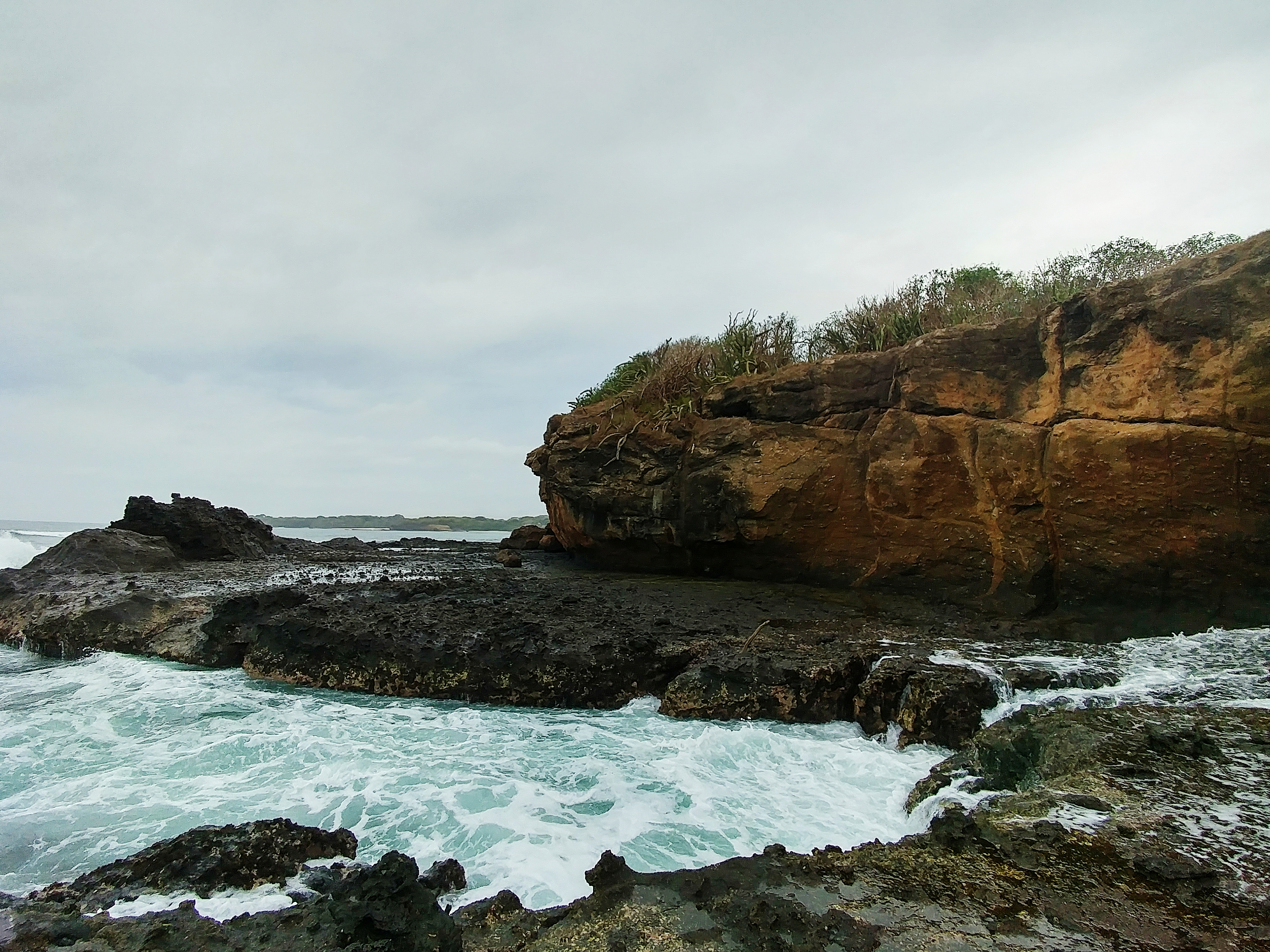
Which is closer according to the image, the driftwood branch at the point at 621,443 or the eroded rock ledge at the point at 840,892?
the eroded rock ledge at the point at 840,892

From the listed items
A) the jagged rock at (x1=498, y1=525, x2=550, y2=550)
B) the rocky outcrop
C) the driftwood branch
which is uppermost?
the driftwood branch

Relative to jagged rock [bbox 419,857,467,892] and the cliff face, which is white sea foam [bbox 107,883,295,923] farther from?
the cliff face

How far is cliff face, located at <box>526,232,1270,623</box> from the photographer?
26.5ft

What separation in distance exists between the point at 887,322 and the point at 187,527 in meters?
17.6

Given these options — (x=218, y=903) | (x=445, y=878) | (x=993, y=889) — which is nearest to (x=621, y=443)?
(x=445, y=878)

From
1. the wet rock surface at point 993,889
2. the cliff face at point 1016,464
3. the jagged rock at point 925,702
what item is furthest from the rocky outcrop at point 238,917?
the cliff face at point 1016,464

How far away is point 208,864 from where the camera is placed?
3672 millimetres

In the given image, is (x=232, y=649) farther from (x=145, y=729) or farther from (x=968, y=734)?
(x=968, y=734)

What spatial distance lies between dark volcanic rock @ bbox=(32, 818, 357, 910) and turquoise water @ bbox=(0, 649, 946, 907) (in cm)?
50

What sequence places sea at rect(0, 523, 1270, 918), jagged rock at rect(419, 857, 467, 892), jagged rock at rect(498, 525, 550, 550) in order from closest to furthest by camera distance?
jagged rock at rect(419, 857, 467, 892), sea at rect(0, 523, 1270, 918), jagged rock at rect(498, 525, 550, 550)

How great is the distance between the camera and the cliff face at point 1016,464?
806cm

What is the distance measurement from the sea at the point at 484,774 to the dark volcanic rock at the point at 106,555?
295 inches

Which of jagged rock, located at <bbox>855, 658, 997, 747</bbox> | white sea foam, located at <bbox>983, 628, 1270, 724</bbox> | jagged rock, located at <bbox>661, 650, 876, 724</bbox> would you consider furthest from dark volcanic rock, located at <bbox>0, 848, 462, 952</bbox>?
white sea foam, located at <bbox>983, 628, 1270, 724</bbox>

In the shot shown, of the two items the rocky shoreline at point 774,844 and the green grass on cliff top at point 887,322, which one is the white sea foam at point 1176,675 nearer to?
the rocky shoreline at point 774,844
